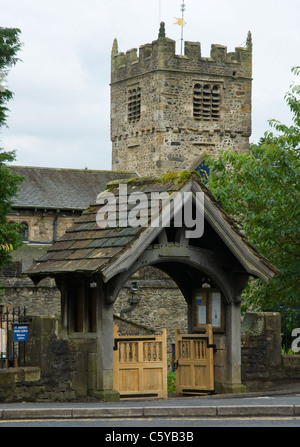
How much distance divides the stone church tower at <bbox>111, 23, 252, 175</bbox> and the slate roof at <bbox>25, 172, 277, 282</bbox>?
36691 millimetres

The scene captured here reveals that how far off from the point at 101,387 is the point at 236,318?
2.81 metres

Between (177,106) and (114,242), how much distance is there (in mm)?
40359

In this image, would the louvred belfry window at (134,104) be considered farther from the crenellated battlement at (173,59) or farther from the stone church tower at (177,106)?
the crenellated battlement at (173,59)

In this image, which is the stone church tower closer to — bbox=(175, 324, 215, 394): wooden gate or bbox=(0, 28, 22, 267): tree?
bbox=(0, 28, 22, 267): tree

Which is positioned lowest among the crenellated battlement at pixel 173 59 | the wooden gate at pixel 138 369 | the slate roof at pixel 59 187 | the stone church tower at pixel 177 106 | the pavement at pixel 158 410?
the pavement at pixel 158 410

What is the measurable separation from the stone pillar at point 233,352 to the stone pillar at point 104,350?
87.5 inches

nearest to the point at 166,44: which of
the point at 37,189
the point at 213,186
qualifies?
the point at 37,189

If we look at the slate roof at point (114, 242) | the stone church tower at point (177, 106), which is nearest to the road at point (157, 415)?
the slate roof at point (114, 242)

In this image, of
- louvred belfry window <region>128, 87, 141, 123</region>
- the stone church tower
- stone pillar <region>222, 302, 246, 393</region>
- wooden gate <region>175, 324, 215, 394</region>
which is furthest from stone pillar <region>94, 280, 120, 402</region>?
louvred belfry window <region>128, 87, 141, 123</region>

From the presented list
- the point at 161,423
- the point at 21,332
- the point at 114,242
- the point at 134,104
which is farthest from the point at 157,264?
the point at 134,104

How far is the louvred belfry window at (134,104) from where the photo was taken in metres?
56.3

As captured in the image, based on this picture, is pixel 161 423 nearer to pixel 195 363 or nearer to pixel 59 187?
pixel 195 363

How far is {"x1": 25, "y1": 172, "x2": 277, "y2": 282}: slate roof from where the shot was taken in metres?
14.7
